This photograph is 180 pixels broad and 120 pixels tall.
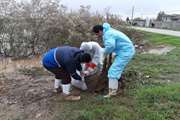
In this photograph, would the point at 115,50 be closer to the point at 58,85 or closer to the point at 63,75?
the point at 63,75

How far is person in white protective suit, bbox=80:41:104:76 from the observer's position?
277 inches

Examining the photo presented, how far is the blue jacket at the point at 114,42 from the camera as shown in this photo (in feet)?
21.6

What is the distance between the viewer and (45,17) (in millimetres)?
14742

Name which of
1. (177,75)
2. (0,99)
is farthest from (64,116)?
(177,75)

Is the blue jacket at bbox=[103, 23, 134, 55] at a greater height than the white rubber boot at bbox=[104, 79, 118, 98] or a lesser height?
greater

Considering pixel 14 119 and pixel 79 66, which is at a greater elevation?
pixel 79 66

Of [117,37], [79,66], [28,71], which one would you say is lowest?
[28,71]

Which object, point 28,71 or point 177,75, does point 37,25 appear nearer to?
point 28,71

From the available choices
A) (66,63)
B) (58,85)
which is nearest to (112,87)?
(66,63)

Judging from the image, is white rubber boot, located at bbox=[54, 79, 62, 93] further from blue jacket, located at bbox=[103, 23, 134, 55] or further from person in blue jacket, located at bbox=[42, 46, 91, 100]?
blue jacket, located at bbox=[103, 23, 134, 55]

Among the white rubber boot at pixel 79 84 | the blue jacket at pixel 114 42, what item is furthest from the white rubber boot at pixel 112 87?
the white rubber boot at pixel 79 84

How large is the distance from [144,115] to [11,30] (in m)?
9.97

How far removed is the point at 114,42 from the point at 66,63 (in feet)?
3.04

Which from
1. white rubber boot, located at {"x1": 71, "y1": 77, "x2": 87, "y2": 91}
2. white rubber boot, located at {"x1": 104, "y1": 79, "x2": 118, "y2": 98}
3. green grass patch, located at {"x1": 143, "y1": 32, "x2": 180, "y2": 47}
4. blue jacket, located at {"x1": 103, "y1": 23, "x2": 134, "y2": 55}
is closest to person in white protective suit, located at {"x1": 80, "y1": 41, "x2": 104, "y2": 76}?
white rubber boot, located at {"x1": 71, "y1": 77, "x2": 87, "y2": 91}
